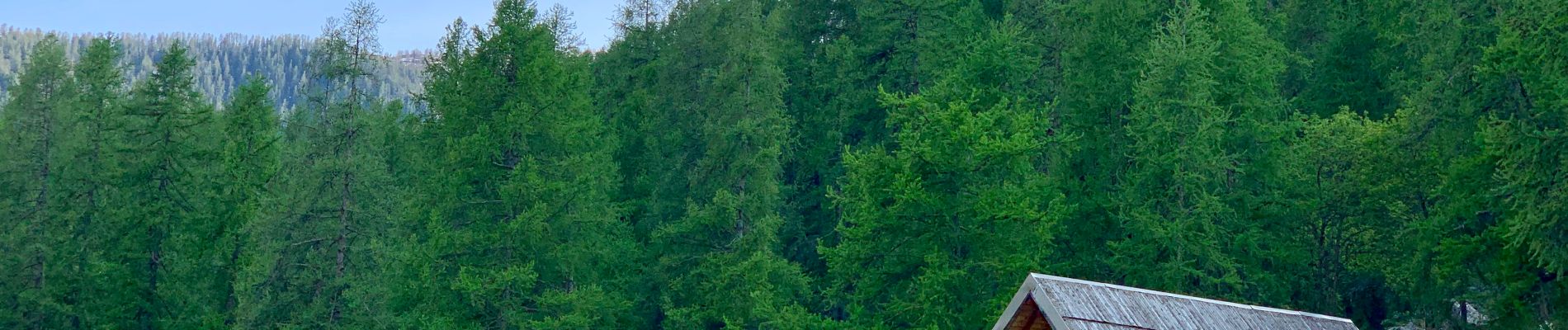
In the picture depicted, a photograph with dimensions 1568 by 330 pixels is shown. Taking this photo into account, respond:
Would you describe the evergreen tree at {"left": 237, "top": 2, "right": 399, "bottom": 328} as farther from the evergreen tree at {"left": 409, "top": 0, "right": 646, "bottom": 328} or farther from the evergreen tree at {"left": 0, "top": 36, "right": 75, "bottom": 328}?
the evergreen tree at {"left": 0, "top": 36, "right": 75, "bottom": 328}

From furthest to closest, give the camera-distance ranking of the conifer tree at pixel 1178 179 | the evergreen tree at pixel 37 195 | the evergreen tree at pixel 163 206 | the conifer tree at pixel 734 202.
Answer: the evergreen tree at pixel 37 195, the evergreen tree at pixel 163 206, the conifer tree at pixel 734 202, the conifer tree at pixel 1178 179

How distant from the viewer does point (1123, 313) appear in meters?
25.3

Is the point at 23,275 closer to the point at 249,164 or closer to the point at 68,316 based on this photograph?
the point at 68,316

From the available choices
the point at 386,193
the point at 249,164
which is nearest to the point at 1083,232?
the point at 386,193

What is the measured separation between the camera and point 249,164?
5628 cm

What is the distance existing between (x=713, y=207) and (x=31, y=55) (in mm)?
36081

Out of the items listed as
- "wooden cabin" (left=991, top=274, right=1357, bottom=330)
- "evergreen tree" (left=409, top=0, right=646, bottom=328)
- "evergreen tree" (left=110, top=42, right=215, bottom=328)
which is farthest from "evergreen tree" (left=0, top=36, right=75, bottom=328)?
"wooden cabin" (left=991, top=274, right=1357, bottom=330)

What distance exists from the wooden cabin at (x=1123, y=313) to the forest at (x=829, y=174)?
710cm

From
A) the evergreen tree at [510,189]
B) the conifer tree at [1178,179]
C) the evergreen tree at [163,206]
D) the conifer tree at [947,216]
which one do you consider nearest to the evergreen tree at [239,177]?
the evergreen tree at [163,206]

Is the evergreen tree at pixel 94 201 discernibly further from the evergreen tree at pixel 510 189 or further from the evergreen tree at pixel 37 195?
the evergreen tree at pixel 510 189

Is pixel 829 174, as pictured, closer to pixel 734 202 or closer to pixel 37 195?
pixel 734 202

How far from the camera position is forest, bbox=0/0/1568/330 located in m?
35.8

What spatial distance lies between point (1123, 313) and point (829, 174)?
86.1ft

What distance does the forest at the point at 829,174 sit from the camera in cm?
3584
